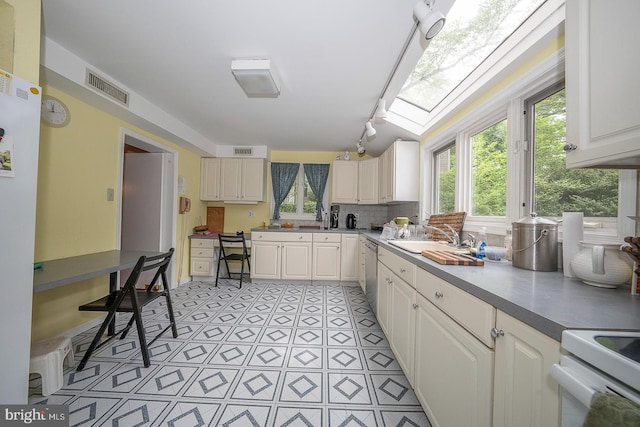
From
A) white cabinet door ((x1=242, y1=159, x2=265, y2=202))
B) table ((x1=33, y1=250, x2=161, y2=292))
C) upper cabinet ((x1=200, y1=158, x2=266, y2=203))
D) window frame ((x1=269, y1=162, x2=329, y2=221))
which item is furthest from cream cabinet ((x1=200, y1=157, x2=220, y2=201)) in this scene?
table ((x1=33, y1=250, x2=161, y2=292))

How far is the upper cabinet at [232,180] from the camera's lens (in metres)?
4.30

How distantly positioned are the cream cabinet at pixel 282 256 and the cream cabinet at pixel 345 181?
995 mm

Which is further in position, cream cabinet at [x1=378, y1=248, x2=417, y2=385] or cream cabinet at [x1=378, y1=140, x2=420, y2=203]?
cream cabinet at [x1=378, y1=140, x2=420, y2=203]

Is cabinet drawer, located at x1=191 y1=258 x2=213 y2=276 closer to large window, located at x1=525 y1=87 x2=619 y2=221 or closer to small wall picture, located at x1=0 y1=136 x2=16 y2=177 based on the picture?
small wall picture, located at x1=0 y1=136 x2=16 y2=177

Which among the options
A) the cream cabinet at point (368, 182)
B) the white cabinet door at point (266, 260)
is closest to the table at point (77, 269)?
the white cabinet door at point (266, 260)

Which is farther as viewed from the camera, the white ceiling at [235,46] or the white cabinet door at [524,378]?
the white ceiling at [235,46]

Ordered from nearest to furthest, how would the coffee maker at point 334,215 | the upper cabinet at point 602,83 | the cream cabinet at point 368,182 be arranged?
the upper cabinet at point 602,83 < the cream cabinet at point 368,182 < the coffee maker at point 334,215

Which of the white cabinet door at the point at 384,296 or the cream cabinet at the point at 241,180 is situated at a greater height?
the cream cabinet at the point at 241,180

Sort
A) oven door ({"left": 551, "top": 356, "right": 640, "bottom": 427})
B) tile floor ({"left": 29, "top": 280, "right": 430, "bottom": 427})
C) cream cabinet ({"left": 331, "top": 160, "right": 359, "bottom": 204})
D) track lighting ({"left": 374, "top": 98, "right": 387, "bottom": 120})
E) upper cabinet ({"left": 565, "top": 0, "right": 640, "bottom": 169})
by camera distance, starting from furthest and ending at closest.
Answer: cream cabinet ({"left": 331, "top": 160, "right": 359, "bottom": 204})
track lighting ({"left": 374, "top": 98, "right": 387, "bottom": 120})
tile floor ({"left": 29, "top": 280, "right": 430, "bottom": 427})
upper cabinet ({"left": 565, "top": 0, "right": 640, "bottom": 169})
oven door ({"left": 551, "top": 356, "right": 640, "bottom": 427})

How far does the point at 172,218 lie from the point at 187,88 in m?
1.99

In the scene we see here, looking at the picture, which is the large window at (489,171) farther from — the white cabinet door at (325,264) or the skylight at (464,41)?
the white cabinet door at (325,264)

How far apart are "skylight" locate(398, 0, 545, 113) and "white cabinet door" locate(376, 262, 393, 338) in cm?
184

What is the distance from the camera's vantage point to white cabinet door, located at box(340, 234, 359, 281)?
3.83 metres

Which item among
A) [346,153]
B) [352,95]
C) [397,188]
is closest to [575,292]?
[352,95]
